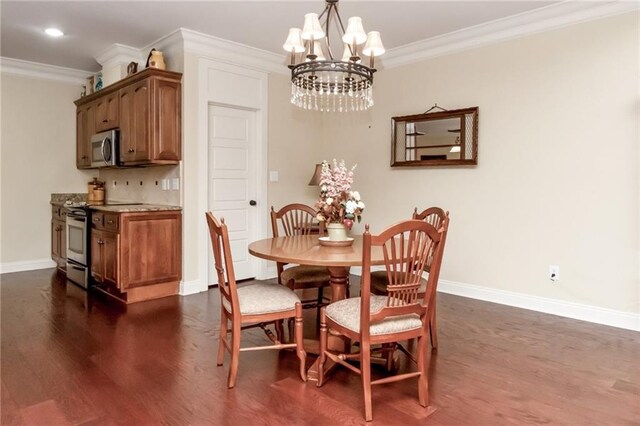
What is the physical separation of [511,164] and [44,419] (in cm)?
381

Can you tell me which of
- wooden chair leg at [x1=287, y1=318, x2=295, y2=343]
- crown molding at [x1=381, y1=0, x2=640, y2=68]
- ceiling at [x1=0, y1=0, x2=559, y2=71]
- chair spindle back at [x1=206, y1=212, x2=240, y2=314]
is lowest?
wooden chair leg at [x1=287, y1=318, x2=295, y2=343]

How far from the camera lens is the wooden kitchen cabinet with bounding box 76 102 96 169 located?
17.3 feet

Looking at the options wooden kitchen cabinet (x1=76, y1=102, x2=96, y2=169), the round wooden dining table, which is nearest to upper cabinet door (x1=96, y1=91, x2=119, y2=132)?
wooden kitchen cabinet (x1=76, y1=102, x2=96, y2=169)

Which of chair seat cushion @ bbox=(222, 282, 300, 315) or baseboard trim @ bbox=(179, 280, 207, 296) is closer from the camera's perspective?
chair seat cushion @ bbox=(222, 282, 300, 315)

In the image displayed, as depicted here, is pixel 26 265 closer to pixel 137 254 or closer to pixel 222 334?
pixel 137 254

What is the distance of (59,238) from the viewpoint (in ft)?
17.3

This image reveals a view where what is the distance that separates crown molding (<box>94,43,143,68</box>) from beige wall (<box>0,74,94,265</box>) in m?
1.27

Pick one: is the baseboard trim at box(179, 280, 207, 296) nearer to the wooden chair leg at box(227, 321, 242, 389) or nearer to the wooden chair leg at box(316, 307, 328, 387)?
the wooden chair leg at box(227, 321, 242, 389)

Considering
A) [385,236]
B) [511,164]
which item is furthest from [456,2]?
[385,236]

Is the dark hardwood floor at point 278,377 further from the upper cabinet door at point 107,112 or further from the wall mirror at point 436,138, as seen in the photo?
the upper cabinet door at point 107,112

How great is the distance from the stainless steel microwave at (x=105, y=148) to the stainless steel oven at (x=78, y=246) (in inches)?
23.7

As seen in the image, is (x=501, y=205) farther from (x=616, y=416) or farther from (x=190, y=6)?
(x=190, y=6)

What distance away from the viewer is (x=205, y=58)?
172 inches

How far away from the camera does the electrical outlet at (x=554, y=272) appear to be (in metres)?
3.70
